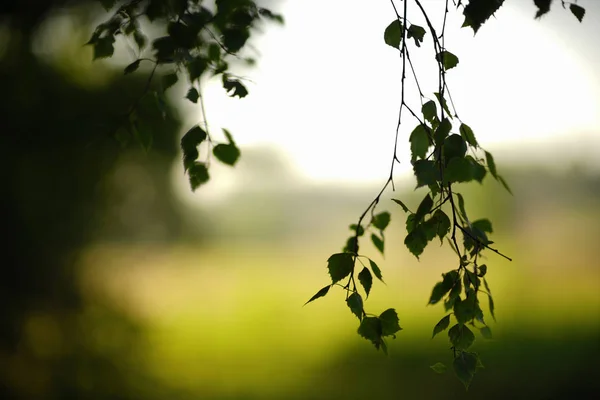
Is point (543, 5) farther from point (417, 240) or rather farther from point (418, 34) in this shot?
point (417, 240)

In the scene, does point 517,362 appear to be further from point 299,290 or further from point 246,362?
point 246,362

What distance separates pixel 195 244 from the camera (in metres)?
3.38

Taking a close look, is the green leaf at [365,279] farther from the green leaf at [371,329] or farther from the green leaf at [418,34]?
the green leaf at [418,34]

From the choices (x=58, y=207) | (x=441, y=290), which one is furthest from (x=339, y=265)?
(x=58, y=207)

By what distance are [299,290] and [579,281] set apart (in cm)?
173

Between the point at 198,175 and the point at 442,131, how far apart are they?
334mm

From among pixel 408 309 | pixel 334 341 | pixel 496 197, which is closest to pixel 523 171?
pixel 496 197

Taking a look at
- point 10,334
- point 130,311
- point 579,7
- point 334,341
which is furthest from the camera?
point 334,341

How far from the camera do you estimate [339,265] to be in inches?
24.9

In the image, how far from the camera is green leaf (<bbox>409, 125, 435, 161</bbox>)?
2.15ft

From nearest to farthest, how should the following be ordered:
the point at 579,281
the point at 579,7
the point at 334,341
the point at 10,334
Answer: the point at 579,7 < the point at 10,334 < the point at 579,281 < the point at 334,341

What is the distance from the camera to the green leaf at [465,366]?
0.63 m

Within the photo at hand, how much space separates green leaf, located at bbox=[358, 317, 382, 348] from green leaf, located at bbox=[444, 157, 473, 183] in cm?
19

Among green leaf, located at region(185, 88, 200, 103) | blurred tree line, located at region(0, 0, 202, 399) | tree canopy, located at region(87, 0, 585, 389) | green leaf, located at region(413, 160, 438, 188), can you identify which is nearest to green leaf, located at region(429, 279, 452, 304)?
tree canopy, located at region(87, 0, 585, 389)
